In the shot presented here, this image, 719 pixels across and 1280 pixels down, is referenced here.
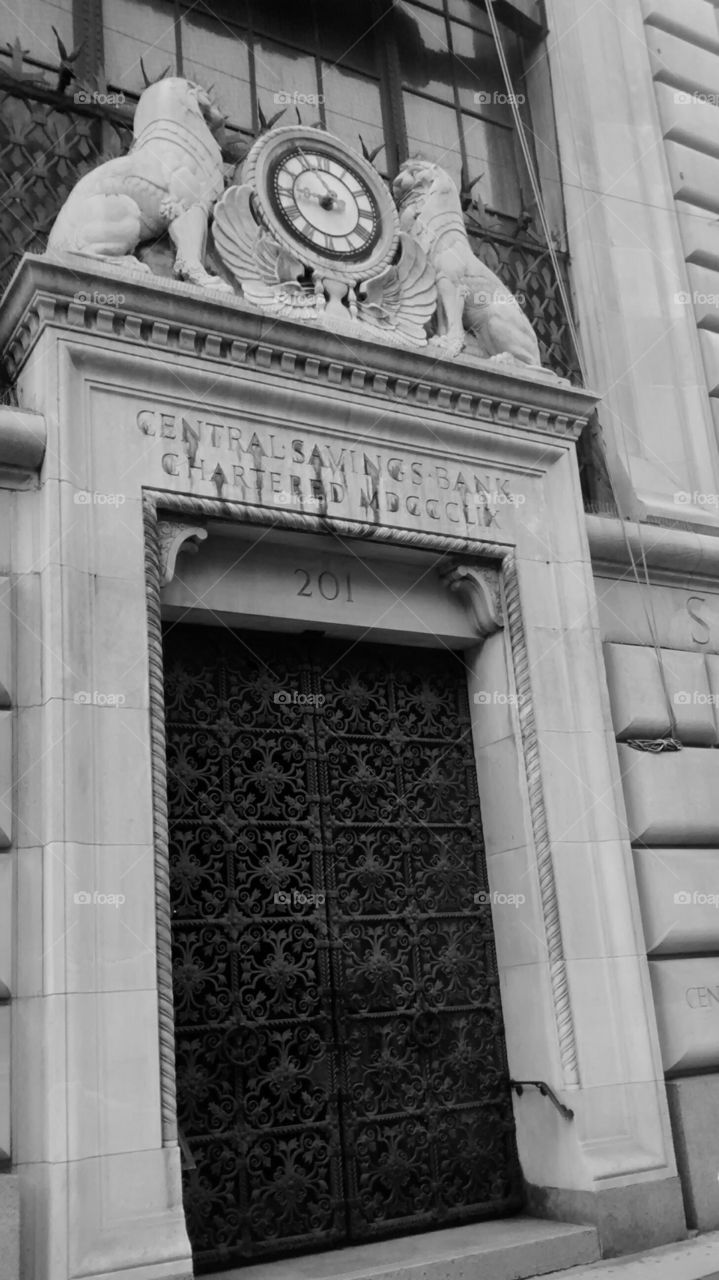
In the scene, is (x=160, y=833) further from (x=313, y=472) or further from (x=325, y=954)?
(x=313, y=472)

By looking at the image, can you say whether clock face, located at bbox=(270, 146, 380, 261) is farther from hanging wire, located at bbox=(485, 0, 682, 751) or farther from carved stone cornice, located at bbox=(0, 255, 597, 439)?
hanging wire, located at bbox=(485, 0, 682, 751)

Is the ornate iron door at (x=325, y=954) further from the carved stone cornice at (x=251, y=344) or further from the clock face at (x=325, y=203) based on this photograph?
the clock face at (x=325, y=203)

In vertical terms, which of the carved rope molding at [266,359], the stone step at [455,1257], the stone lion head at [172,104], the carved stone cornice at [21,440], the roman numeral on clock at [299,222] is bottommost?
the stone step at [455,1257]

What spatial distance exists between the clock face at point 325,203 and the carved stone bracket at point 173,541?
272 cm

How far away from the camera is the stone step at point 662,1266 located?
7504mm

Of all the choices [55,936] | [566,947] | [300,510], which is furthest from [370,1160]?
[300,510]

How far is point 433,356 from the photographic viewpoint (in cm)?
934

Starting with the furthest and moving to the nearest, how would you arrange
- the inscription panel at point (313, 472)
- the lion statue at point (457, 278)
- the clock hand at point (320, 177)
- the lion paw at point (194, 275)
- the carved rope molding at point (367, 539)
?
the lion statue at point (457, 278)
the clock hand at point (320, 177)
the lion paw at point (194, 275)
the inscription panel at point (313, 472)
the carved rope molding at point (367, 539)

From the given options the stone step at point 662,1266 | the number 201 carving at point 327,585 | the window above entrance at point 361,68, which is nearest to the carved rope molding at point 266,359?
the number 201 carving at point 327,585

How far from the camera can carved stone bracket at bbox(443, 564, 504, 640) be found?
31.0 ft

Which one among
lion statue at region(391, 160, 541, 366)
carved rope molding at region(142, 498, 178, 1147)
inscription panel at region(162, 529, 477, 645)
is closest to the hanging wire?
lion statue at region(391, 160, 541, 366)

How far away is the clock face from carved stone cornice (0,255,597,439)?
44.6 inches

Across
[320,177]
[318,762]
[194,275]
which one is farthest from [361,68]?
[318,762]

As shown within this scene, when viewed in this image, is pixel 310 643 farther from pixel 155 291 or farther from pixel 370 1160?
pixel 370 1160
